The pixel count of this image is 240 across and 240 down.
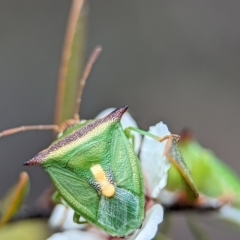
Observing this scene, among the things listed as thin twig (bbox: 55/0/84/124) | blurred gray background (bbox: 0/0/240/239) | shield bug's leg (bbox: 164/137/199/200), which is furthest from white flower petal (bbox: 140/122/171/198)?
blurred gray background (bbox: 0/0/240/239)

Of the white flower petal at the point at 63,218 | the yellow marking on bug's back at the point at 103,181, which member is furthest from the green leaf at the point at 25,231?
the yellow marking on bug's back at the point at 103,181

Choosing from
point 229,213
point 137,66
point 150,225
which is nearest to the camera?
point 150,225

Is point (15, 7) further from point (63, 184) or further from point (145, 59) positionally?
point (63, 184)

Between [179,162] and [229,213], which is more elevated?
[179,162]

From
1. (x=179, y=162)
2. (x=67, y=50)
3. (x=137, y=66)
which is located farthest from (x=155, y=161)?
(x=137, y=66)

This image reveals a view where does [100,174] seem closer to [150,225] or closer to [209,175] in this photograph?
[150,225]

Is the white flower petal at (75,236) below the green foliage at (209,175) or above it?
below

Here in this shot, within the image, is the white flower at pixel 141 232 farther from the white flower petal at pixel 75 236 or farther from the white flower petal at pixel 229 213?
the white flower petal at pixel 229 213

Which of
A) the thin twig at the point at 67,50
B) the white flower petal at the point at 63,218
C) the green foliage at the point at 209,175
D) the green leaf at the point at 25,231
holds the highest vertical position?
the thin twig at the point at 67,50

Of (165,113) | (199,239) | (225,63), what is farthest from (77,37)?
(225,63)
